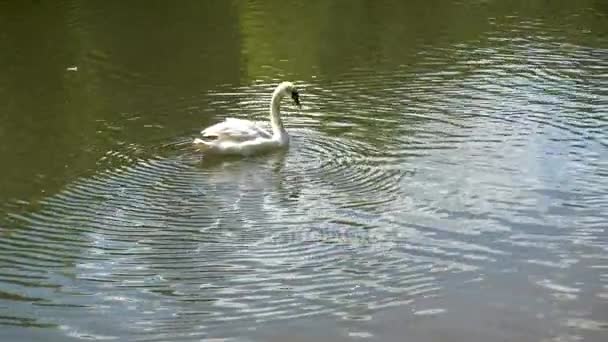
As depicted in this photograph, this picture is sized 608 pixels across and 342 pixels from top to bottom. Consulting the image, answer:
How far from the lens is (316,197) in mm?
11031

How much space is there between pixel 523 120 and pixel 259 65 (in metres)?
7.08

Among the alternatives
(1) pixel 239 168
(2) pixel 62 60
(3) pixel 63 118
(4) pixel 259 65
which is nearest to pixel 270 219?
(1) pixel 239 168

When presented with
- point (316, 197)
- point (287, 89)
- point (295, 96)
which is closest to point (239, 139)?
point (287, 89)

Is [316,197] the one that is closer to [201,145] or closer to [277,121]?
[201,145]

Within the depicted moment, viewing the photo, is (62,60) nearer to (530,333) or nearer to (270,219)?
(270,219)

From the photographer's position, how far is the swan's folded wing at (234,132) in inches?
515

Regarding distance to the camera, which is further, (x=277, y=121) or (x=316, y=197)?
(x=277, y=121)

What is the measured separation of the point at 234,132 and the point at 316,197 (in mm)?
2476

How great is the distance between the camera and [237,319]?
8.00 m

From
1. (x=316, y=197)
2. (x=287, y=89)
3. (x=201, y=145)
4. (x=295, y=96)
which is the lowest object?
(x=316, y=197)

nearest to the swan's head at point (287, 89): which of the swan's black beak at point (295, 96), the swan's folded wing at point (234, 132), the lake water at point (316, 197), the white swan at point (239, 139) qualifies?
the swan's black beak at point (295, 96)

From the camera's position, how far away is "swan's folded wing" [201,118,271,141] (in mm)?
13083

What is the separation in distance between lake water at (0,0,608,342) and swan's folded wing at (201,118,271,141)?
38 cm

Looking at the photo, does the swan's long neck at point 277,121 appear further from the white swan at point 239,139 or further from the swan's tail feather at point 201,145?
the swan's tail feather at point 201,145
